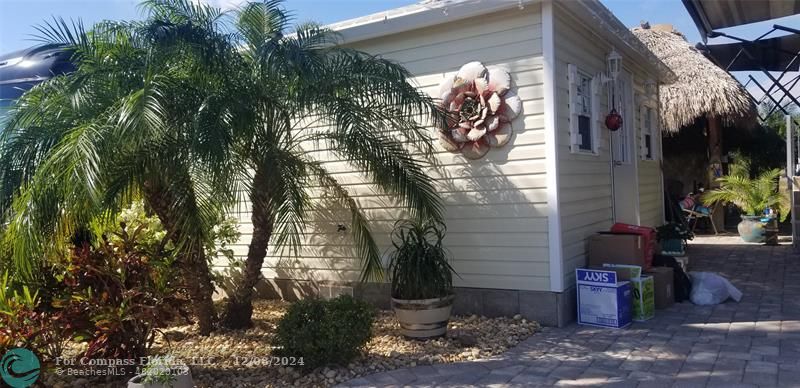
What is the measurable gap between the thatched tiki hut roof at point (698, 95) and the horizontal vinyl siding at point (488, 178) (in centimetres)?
717

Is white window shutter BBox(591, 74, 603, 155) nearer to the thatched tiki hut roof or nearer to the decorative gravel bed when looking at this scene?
the decorative gravel bed

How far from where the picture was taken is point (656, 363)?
4.41 meters

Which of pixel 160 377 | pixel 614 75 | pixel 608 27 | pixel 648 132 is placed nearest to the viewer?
pixel 160 377

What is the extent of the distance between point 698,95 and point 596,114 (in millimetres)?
6019

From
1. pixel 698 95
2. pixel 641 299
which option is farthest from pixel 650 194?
pixel 641 299

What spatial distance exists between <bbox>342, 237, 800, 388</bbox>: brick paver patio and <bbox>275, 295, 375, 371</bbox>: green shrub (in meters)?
0.27

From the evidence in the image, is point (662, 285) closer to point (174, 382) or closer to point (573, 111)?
point (573, 111)

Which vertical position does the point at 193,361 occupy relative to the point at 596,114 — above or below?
below

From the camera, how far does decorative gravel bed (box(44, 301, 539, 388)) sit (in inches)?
177

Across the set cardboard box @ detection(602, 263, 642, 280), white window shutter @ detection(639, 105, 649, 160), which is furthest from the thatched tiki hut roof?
cardboard box @ detection(602, 263, 642, 280)

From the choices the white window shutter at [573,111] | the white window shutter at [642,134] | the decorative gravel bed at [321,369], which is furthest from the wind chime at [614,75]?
the decorative gravel bed at [321,369]

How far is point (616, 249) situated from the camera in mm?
6223

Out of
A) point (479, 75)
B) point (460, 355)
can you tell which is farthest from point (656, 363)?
point (479, 75)

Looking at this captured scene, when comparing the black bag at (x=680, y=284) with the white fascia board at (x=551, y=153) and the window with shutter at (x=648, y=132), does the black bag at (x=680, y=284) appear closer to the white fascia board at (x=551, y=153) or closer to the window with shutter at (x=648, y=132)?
the white fascia board at (x=551, y=153)
